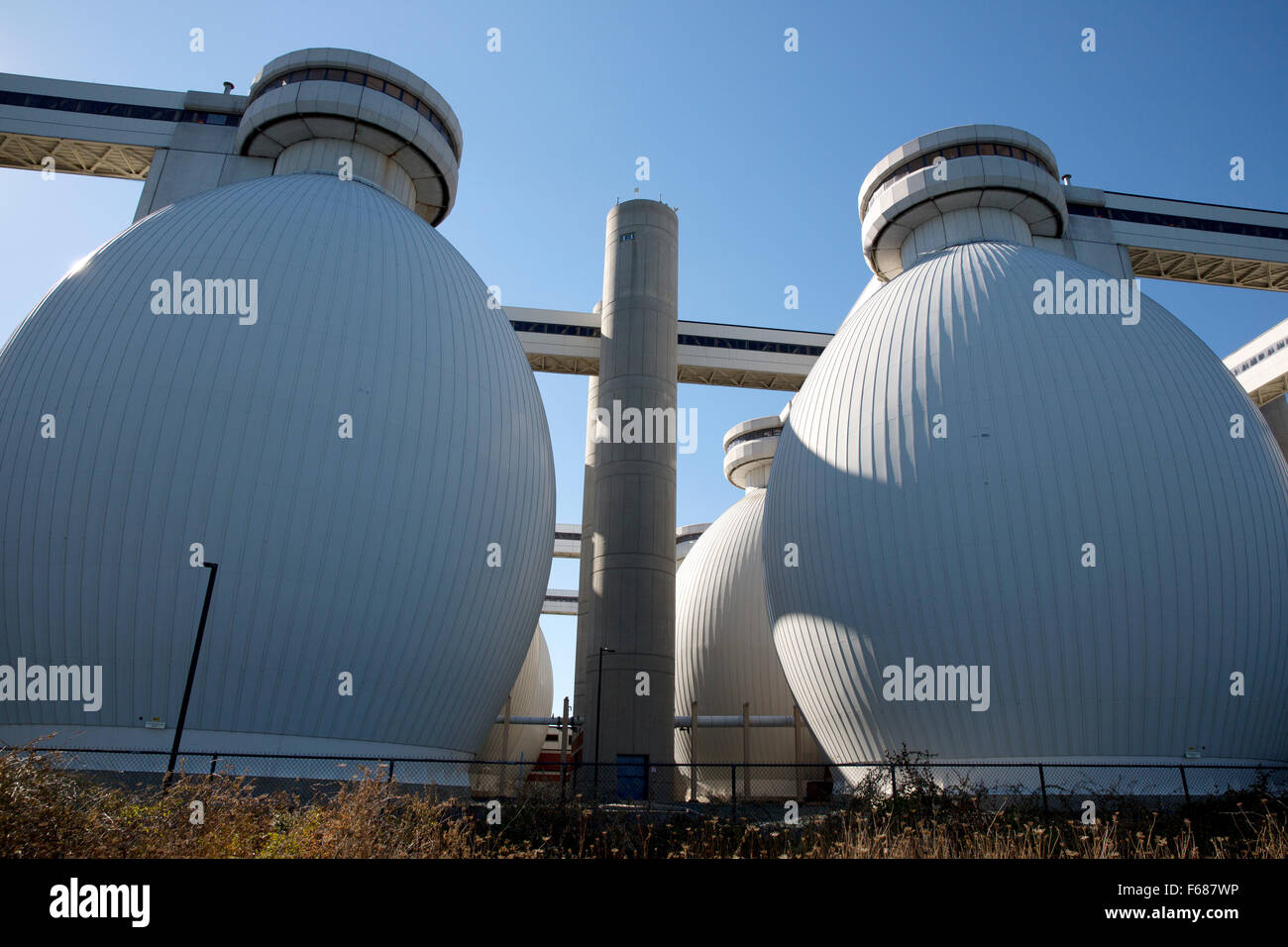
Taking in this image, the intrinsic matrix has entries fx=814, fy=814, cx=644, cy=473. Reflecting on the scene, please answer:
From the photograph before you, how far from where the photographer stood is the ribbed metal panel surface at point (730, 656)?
83.0ft

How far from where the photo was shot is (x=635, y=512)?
82.9 feet

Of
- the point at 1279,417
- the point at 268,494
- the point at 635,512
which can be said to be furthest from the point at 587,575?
the point at 1279,417

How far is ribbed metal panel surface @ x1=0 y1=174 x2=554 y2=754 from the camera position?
13.3 m

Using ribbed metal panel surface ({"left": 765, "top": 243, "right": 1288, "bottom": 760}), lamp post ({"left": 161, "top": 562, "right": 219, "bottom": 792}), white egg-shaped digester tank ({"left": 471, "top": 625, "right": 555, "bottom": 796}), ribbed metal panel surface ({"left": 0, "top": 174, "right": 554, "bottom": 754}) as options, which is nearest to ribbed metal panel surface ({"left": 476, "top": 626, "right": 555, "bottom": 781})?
white egg-shaped digester tank ({"left": 471, "top": 625, "right": 555, "bottom": 796})

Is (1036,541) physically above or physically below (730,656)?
above

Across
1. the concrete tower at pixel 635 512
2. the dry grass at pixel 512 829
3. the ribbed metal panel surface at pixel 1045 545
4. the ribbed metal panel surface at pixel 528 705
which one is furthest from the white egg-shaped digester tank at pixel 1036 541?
the ribbed metal panel surface at pixel 528 705

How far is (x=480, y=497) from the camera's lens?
52.6ft

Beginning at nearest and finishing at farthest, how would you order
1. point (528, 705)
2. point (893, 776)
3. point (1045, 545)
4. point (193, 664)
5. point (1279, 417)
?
point (193, 664) < point (893, 776) < point (1045, 545) < point (1279, 417) < point (528, 705)

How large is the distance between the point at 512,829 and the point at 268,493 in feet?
22.8

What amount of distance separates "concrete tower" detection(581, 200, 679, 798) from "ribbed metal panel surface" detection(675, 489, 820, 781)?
3002 mm

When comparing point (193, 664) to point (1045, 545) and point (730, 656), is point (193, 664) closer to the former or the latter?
point (1045, 545)

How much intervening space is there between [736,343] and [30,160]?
28.5 metres
